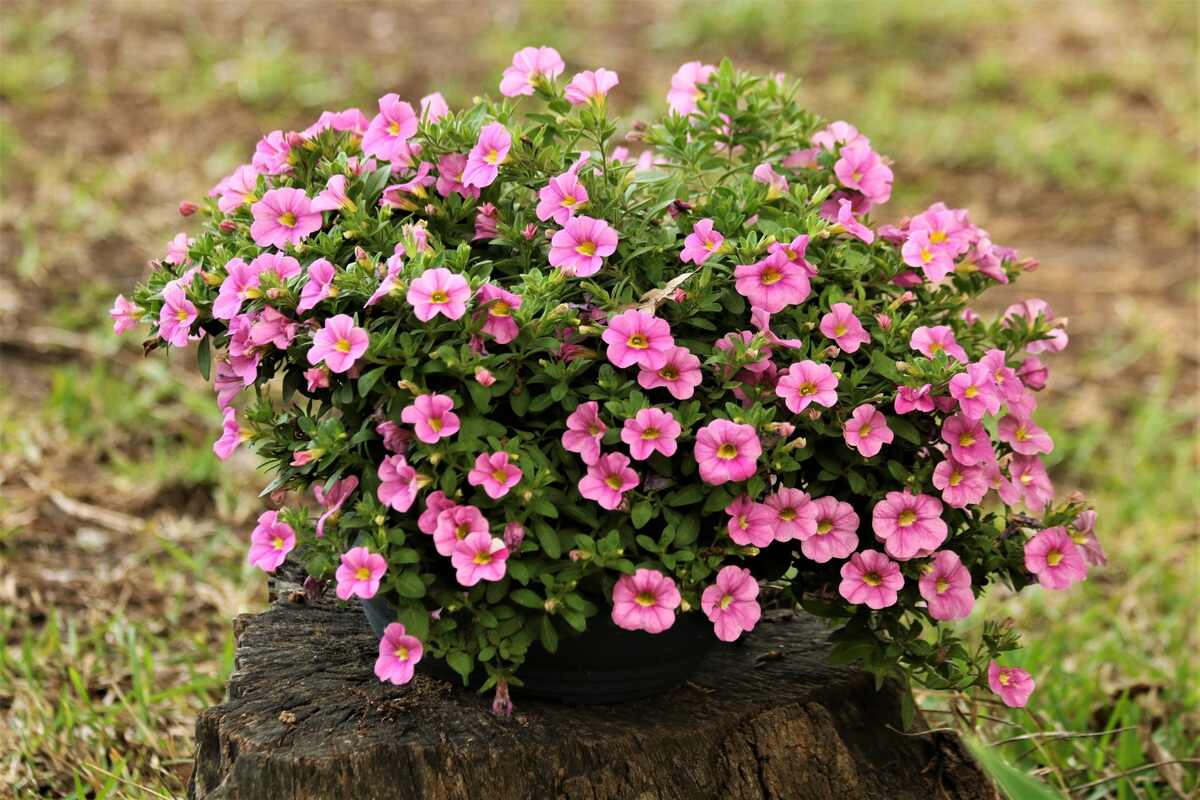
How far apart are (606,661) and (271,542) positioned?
484 mm

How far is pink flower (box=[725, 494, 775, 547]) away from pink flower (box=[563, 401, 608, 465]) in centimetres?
19

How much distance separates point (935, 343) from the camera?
1.90 metres

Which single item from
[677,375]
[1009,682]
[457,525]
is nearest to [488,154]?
[677,375]

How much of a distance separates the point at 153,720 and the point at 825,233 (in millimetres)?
1640

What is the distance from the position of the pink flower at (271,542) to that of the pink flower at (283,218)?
14.5 inches

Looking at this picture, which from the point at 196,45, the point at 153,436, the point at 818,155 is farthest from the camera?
the point at 196,45

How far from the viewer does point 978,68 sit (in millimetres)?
6965

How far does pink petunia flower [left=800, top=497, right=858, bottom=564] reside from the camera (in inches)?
72.8

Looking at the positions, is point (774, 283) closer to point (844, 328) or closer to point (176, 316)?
point (844, 328)

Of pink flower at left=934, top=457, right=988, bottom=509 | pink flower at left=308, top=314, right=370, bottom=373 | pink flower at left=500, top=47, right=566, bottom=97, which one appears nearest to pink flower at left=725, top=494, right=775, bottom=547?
pink flower at left=934, top=457, right=988, bottom=509

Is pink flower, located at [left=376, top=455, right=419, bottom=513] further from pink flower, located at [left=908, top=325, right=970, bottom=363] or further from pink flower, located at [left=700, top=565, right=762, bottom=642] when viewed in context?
pink flower, located at [left=908, top=325, right=970, bottom=363]

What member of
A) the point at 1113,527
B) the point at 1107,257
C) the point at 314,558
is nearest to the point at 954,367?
the point at 314,558

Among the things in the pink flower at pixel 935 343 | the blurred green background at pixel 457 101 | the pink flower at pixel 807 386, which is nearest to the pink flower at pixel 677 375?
the pink flower at pixel 807 386

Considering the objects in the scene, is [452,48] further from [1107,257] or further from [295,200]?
[295,200]
